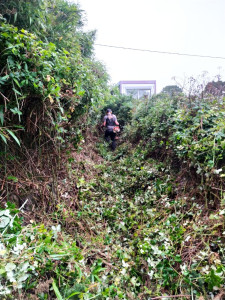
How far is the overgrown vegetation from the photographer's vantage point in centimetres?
135

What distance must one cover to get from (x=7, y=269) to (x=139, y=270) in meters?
1.45

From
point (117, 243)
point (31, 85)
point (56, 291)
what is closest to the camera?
point (56, 291)

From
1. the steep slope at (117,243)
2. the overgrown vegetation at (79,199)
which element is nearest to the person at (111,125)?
the steep slope at (117,243)

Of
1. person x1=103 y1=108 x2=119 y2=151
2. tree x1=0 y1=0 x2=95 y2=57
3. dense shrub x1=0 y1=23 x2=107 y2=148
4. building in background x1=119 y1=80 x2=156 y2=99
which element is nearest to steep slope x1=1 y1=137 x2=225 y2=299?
dense shrub x1=0 y1=23 x2=107 y2=148

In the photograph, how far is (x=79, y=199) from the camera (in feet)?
9.63

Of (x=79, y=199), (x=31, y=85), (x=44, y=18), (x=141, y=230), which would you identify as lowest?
(x=141, y=230)

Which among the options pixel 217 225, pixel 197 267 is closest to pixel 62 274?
pixel 197 267

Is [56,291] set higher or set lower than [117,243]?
higher

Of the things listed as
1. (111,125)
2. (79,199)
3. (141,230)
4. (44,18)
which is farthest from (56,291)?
(111,125)

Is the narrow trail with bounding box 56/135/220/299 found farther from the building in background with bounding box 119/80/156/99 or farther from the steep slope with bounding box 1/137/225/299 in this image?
the building in background with bounding box 119/80/156/99

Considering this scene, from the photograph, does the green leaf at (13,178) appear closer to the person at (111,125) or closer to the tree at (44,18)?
the tree at (44,18)

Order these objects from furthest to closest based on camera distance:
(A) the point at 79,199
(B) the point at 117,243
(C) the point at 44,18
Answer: (A) the point at 79,199, (C) the point at 44,18, (B) the point at 117,243

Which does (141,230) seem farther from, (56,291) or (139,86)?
(139,86)

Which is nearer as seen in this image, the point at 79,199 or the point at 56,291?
the point at 56,291
